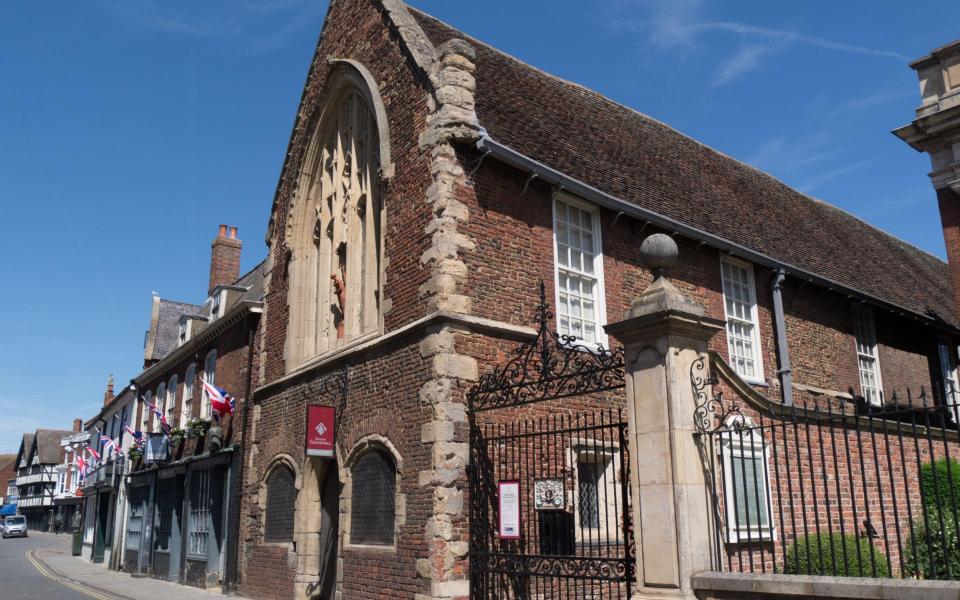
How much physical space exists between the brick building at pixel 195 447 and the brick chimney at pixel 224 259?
0.12 ft

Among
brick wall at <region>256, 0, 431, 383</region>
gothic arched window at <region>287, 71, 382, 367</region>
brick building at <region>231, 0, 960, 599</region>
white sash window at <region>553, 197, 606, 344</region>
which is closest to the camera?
brick building at <region>231, 0, 960, 599</region>

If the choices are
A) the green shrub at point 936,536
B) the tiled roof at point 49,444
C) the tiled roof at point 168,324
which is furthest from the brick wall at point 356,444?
the tiled roof at point 49,444

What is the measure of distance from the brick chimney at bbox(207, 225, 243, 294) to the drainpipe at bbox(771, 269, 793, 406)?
19763 mm

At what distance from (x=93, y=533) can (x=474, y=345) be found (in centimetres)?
2896

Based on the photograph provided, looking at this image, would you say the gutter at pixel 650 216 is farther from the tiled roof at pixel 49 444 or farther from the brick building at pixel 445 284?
the tiled roof at pixel 49 444

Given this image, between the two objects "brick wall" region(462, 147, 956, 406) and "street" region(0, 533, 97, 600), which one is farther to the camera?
"street" region(0, 533, 97, 600)

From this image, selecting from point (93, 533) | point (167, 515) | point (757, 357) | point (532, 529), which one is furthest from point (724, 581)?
point (93, 533)

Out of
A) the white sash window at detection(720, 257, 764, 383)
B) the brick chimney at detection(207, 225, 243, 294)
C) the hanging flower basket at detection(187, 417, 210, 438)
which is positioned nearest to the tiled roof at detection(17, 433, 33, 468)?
the brick chimney at detection(207, 225, 243, 294)

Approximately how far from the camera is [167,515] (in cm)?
2278

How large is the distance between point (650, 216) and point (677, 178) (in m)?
3.91

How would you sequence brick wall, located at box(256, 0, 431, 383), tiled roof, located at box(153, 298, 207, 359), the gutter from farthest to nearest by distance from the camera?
tiled roof, located at box(153, 298, 207, 359) → brick wall, located at box(256, 0, 431, 383) → the gutter

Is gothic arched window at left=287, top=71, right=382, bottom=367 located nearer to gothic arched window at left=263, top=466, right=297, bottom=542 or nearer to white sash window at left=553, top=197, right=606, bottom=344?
gothic arched window at left=263, top=466, right=297, bottom=542

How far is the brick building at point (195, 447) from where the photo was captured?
1838 centimetres

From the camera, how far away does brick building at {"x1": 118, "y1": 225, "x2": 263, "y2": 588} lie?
18.4 metres
